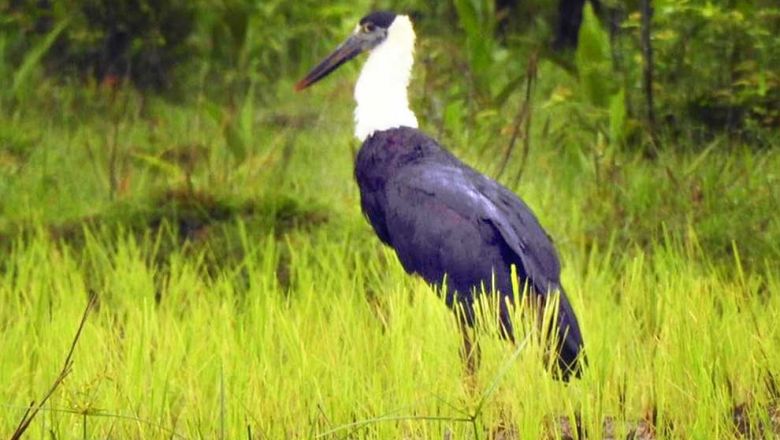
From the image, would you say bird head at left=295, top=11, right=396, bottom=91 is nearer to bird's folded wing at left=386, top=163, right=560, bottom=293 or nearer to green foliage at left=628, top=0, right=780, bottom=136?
bird's folded wing at left=386, top=163, right=560, bottom=293

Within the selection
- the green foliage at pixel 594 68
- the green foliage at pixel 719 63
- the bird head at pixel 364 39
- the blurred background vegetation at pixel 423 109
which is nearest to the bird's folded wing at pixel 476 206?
the bird head at pixel 364 39

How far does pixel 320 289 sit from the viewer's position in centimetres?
488

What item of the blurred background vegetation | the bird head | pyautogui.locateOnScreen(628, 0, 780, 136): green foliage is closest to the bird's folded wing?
the bird head

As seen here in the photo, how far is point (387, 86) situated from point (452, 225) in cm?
66

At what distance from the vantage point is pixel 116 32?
26.8ft

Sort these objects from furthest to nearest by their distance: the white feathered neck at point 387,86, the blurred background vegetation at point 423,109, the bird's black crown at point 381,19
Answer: the blurred background vegetation at point 423,109 → the bird's black crown at point 381,19 → the white feathered neck at point 387,86

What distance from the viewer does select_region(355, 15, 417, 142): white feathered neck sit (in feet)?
15.3

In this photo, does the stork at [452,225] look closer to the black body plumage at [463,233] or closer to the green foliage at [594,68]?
the black body plumage at [463,233]

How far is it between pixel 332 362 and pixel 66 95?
4.31 m

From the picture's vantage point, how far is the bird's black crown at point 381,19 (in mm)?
4895

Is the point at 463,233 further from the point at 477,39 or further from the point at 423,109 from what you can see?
the point at 477,39

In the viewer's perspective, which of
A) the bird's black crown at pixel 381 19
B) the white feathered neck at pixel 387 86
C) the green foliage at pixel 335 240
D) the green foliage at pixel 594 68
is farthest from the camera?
the green foliage at pixel 594 68

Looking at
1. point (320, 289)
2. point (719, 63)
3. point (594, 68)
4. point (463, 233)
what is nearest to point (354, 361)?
point (463, 233)

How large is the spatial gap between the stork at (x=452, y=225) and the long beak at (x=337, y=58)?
→ 12.8 inches
